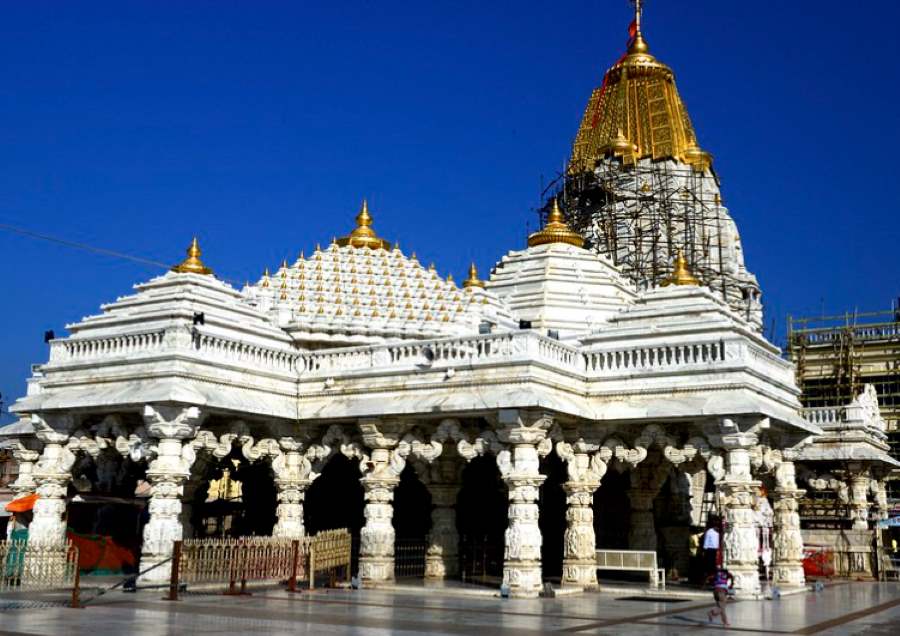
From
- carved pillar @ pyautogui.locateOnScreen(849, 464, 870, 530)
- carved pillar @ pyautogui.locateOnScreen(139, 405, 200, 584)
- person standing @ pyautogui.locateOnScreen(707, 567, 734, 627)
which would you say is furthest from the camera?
carved pillar @ pyautogui.locateOnScreen(849, 464, 870, 530)

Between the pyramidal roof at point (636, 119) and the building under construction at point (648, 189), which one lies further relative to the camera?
the pyramidal roof at point (636, 119)

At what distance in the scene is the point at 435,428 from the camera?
25.2 metres

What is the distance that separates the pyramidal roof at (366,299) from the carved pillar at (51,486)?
8.23 m

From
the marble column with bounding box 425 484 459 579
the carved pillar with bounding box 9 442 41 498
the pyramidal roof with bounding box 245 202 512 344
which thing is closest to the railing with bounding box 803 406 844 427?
the pyramidal roof with bounding box 245 202 512 344

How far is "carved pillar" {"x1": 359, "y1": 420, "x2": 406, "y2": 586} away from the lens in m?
25.1

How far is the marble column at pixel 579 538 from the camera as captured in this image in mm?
24469

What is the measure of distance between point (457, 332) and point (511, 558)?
11.3m

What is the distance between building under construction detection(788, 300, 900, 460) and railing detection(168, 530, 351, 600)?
35608 mm

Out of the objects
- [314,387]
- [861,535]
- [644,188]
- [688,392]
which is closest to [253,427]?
[314,387]

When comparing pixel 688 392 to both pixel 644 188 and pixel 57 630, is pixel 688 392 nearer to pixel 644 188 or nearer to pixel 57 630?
pixel 57 630

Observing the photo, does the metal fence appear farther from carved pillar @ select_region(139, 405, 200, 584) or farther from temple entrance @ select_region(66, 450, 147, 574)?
temple entrance @ select_region(66, 450, 147, 574)

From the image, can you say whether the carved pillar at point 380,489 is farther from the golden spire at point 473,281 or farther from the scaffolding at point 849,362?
the scaffolding at point 849,362

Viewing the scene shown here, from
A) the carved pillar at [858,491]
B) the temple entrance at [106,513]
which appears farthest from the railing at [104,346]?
the carved pillar at [858,491]

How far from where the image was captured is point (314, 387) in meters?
26.8
